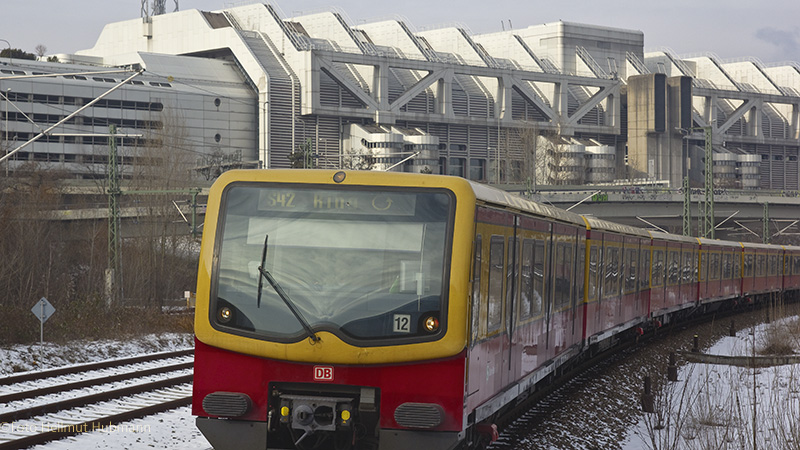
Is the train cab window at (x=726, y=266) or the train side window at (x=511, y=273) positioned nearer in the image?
the train side window at (x=511, y=273)

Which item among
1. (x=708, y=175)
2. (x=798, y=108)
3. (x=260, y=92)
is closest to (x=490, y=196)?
(x=708, y=175)

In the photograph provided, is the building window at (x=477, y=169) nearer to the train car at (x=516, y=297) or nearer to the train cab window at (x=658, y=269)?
the train cab window at (x=658, y=269)

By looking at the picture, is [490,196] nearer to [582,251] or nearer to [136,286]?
[582,251]

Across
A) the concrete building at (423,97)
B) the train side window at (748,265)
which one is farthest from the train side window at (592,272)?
the concrete building at (423,97)

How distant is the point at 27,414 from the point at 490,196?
6.84 metres

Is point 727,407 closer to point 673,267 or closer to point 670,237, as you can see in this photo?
point 670,237

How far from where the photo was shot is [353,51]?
115m

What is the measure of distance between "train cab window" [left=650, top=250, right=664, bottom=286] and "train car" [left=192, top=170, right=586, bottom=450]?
1682 centimetres

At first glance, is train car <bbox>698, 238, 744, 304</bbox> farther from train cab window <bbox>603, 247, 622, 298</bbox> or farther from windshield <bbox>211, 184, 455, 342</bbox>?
windshield <bbox>211, 184, 455, 342</bbox>

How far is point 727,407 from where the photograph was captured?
568 inches

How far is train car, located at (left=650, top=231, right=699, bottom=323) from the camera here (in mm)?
25328

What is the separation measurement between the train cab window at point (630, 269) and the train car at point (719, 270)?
1055cm

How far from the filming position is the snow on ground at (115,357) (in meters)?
11.1

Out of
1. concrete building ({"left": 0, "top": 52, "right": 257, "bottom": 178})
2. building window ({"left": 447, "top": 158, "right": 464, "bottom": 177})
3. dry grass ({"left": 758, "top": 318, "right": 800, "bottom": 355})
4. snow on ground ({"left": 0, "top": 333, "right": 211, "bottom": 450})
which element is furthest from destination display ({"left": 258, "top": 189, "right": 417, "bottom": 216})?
building window ({"left": 447, "top": 158, "right": 464, "bottom": 177})
